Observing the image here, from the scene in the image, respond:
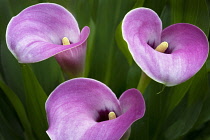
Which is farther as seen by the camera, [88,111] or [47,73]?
[47,73]

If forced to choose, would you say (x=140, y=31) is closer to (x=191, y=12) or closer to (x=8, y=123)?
(x=191, y=12)

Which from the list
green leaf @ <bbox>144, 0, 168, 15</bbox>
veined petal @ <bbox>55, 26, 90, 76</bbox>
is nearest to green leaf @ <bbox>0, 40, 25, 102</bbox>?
veined petal @ <bbox>55, 26, 90, 76</bbox>

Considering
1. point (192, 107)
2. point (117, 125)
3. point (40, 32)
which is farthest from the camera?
point (192, 107)

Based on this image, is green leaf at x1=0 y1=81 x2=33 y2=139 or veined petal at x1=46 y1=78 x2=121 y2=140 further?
green leaf at x1=0 y1=81 x2=33 y2=139

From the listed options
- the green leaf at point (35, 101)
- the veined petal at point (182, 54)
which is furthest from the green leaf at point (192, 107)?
the green leaf at point (35, 101)

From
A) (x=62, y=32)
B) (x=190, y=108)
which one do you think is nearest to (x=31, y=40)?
(x=62, y=32)

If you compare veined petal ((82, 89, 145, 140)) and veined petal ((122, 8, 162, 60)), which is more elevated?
veined petal ((122, 8, 162, 60))

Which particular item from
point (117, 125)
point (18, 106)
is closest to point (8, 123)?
point (18, 106)

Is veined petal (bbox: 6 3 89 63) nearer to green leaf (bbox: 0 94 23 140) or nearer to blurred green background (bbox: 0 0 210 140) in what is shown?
blurred green background (bbox: 0 0 210 140)
